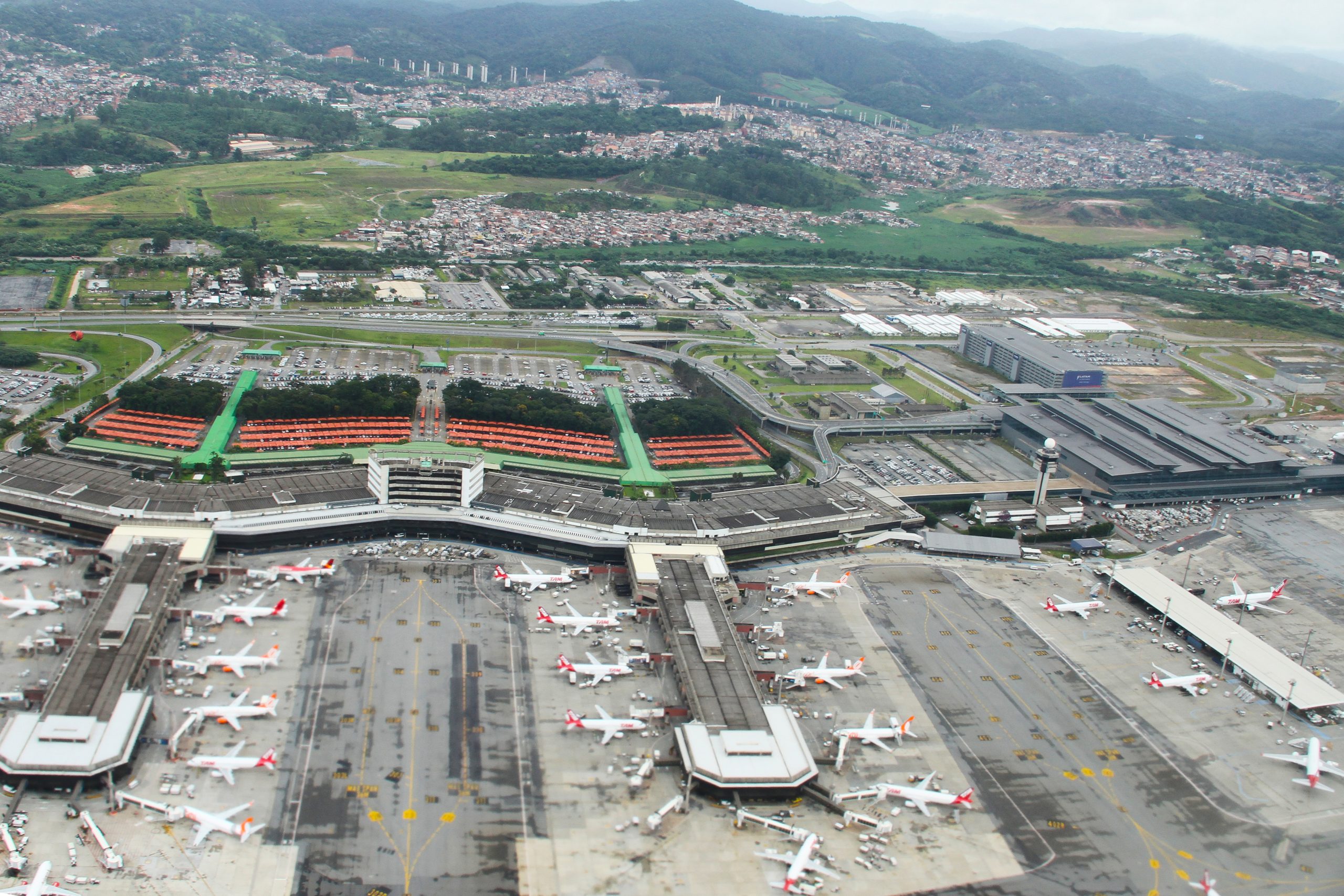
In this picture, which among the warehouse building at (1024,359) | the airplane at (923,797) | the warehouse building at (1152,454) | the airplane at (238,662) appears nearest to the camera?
the airplane at (923,797)

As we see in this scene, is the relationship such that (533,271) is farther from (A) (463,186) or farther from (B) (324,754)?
(B) (324,754)

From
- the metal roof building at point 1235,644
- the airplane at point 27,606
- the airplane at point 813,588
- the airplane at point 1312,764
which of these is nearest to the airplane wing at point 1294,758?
the airplane at point 1312,764

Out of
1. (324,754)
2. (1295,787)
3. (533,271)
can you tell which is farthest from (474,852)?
(533,271)

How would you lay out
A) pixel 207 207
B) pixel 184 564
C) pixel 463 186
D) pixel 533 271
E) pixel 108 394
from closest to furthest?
pixel 184 564 → pixel 108 394 → pixel 533 271 → pixel 207 207 → pixel 463 186

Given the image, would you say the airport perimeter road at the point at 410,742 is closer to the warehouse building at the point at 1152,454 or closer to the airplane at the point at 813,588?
the airplane at the point at 813,588

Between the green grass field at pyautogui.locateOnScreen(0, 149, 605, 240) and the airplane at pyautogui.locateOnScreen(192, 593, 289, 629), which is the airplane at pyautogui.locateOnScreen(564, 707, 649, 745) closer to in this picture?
the airplane at pyautogui.locateOnScreen(192, 593, 289, 629)
